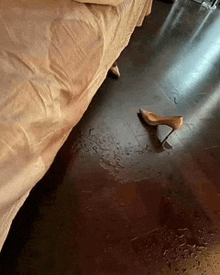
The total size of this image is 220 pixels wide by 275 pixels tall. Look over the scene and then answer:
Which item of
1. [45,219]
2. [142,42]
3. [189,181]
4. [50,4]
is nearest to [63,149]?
[45,219]

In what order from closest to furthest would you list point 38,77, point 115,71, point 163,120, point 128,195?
1. point 38,77
2. point 128,195
3. point 163,120
4. point 115,71

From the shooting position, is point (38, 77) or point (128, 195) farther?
point (128, 195)

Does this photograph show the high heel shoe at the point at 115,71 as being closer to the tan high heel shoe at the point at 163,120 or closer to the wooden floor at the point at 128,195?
the wooden floor at the point at 128,195

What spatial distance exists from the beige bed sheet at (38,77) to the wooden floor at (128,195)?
32 centimetres

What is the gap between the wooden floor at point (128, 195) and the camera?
1.02 meters

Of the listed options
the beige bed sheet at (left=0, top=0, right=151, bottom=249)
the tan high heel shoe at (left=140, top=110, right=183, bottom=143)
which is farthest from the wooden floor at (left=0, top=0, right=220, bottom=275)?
the beige bed sheet at (left=0, top=0, right=151, bottom=249)

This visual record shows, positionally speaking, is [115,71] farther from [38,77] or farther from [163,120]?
[38,77]

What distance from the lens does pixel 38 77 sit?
746 mm

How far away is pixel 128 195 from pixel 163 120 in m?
0.68

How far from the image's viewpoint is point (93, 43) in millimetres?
1025

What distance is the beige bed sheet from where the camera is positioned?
64 centimetres

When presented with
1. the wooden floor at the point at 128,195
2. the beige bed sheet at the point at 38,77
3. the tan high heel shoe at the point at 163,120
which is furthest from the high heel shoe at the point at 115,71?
the beige bed sheet at the point at 38,77

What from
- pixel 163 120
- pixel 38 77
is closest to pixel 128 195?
pixel 163 120

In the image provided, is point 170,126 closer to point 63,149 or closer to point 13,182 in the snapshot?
point 63,149
